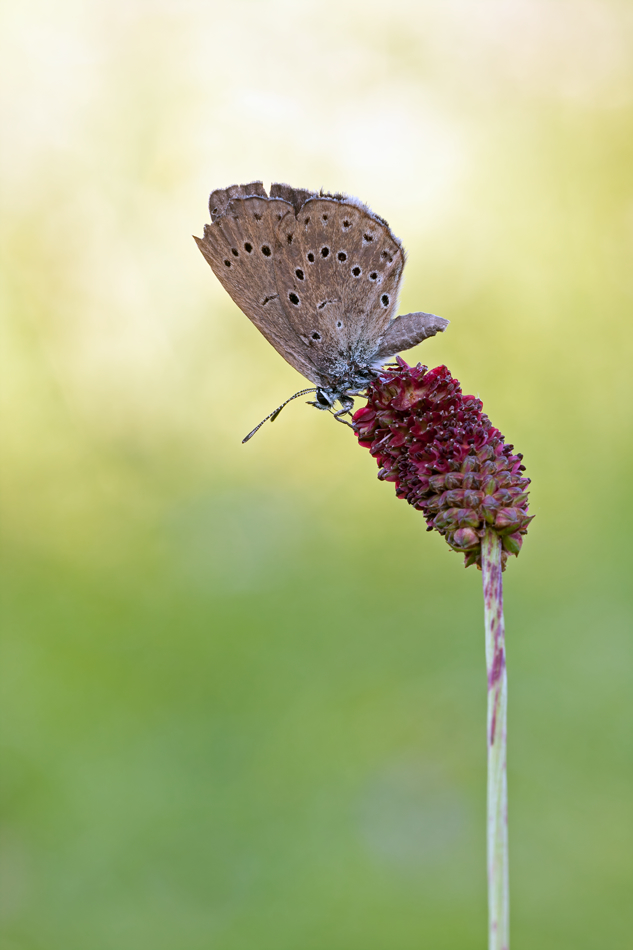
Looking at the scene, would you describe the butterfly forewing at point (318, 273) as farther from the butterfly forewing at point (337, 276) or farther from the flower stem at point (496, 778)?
the flower stem at point (496, 778)

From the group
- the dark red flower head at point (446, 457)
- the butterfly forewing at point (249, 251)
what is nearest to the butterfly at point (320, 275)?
the butterfly forewing at point (249, 251)

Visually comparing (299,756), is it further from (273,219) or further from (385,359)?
(273,219)

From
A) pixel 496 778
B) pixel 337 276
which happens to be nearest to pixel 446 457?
pixel 496 778

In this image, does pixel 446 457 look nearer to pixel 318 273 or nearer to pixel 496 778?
pixel 496 778

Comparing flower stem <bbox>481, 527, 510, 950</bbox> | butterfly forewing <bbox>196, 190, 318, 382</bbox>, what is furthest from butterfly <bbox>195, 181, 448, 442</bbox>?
flower stem <bbox>481, 527, 510, 950</bbox>

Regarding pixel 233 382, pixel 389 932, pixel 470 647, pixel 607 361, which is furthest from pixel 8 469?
pixel 607 361

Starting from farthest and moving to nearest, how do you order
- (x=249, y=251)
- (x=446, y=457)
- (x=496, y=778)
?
1. (x=249, y=251)
2. (x=446, y=457)
3. (x=496, y=778)

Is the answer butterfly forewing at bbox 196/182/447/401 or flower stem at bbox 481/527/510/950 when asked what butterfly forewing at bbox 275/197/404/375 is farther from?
flower stem at bbox 481/527/510/950
